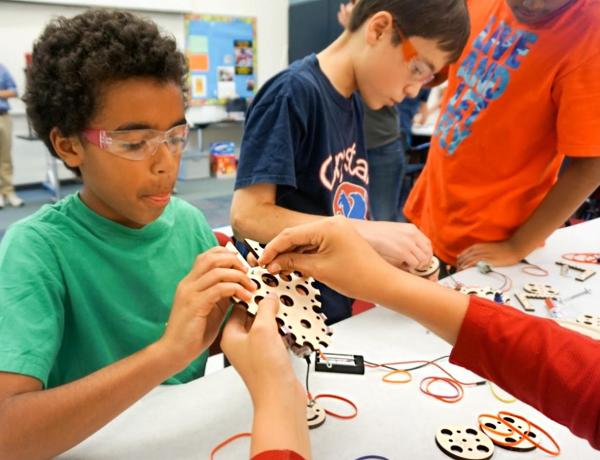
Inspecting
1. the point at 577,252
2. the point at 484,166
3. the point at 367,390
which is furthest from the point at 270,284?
the point at 577,252

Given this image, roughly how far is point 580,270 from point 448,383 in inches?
34.1

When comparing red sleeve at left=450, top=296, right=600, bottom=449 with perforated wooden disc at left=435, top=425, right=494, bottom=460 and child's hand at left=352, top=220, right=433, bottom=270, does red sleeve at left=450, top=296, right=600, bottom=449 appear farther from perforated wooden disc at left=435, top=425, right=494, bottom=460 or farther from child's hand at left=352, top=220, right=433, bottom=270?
child's hand at left=352, top=220, right=433, bottom=270

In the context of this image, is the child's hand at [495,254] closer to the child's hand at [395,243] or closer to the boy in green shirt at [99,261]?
the child's hand at [395,243]

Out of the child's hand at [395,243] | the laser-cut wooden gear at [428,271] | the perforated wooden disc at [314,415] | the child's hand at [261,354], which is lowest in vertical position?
the perforated wooden disc at [314,415]

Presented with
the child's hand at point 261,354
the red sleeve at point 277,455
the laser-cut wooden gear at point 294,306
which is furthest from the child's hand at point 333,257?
the red sleeve at point 277,455

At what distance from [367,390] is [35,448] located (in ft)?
1.95

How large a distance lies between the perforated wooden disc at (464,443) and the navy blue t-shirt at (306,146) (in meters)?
0.50

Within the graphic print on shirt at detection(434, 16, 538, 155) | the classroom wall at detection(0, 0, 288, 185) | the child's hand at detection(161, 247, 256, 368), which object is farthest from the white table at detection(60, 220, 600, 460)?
the classroom wall at detection(0, 0, 288, 185)

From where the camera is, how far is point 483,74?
1.58m

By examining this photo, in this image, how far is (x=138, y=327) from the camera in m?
1.01

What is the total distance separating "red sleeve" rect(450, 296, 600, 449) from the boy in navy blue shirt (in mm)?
374

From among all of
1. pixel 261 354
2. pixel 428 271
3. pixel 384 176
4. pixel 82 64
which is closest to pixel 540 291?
pixel 428 271

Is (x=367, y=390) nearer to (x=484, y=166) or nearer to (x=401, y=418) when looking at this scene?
(x=401, y=418)

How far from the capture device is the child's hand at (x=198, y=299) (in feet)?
2.64
